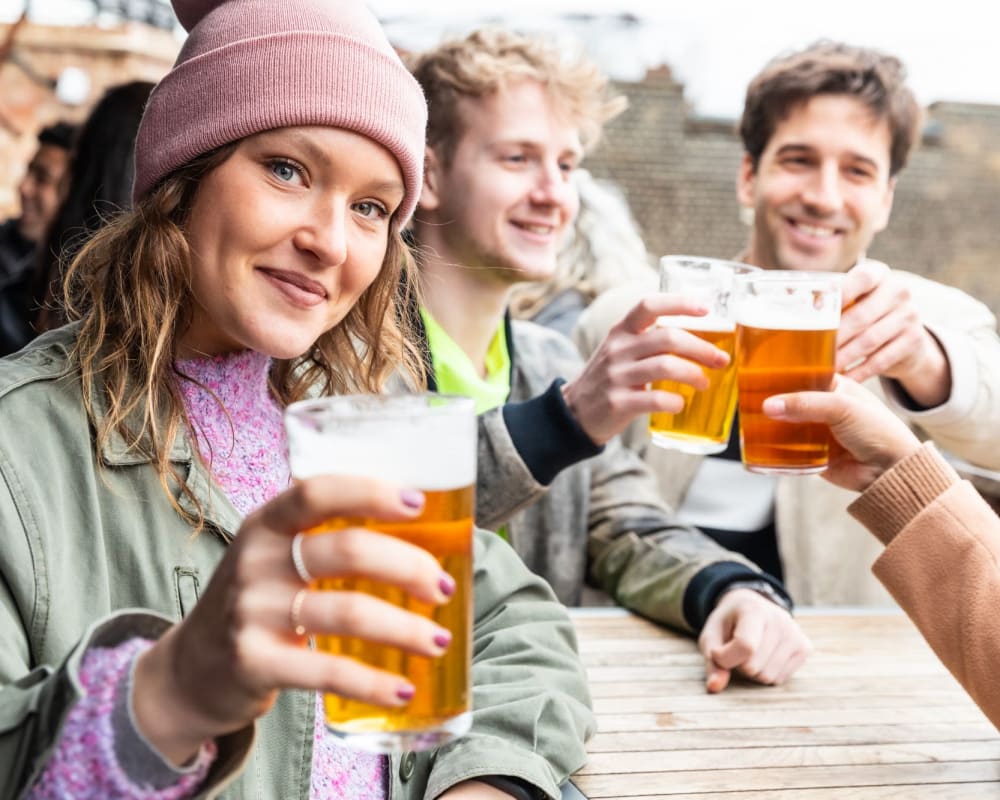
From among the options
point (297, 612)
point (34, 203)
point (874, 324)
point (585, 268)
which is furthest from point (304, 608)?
point (34, 203)

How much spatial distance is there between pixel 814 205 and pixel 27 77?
497cm

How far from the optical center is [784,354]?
5.34 feet

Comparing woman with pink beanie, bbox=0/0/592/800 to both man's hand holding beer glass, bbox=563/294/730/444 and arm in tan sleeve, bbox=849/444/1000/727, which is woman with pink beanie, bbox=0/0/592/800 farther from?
arm in tan sleeve, bbox=849/444/1000/727

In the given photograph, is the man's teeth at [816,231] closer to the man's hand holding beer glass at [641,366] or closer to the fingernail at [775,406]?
the man's hand holding beer glass at [641,366]

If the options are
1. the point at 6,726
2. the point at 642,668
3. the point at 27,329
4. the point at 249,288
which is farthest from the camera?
the point at 27,329

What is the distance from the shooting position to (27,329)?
3.96 metres

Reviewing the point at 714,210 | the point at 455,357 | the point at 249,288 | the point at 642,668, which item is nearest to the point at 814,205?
the point at 455,357

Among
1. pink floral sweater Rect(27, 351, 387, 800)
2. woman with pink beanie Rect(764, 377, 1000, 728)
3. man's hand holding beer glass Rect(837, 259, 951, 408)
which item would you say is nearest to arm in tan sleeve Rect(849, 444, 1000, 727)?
woman with pink beanie Rect(764, 377, 1000, 728)

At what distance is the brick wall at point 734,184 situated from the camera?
14.2 m

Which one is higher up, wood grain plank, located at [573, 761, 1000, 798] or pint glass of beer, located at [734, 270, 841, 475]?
pint glass of beer, located at [734, 270, 841, 475]

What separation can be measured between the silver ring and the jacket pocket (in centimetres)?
51

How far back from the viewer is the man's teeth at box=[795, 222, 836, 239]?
330 cm

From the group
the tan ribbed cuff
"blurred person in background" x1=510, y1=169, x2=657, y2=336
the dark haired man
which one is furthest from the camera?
"blurred person in background" x1=510, y1=169, x2=657, y2=336

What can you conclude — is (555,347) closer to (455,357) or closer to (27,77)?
(455,357)
